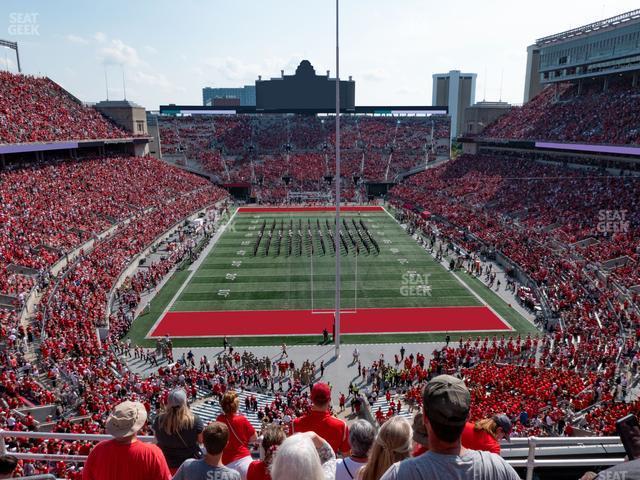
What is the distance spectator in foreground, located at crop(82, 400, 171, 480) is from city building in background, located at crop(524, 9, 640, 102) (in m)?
45.5

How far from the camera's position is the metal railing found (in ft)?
12.0

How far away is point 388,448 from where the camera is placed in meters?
2.71

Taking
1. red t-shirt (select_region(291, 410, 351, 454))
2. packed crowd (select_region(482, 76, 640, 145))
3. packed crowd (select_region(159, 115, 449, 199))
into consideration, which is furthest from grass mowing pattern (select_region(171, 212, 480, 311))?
red t-shirt (select_region(291, 410, 351, 454))

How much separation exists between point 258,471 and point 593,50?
166 feet

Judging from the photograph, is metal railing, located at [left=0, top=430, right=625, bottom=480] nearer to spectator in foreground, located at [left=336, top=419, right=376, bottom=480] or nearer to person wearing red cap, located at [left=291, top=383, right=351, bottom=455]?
person wearing red cap, located at [left=291, top=383, right=351, bottom=455]

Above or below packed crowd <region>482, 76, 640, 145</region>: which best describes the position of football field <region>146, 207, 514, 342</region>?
below

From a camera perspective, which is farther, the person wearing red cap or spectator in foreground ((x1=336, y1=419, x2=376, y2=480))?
the person wearing red cap

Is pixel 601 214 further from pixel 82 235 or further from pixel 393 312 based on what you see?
pixel 82 235

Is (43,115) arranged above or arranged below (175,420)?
above

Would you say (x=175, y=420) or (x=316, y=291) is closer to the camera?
(x=175, y=420)

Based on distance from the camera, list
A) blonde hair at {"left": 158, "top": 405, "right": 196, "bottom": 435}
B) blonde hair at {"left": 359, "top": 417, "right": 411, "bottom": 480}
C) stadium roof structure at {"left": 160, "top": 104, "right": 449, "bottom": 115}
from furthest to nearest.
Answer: stadium roof structure at {"left": 160, "top": 104, "right": 449, "bottom": 115} → blonde hair at {"left": 158, "top": 405, "right": 196, "bottom": 435} → blonde hair at {"left": 359, "top": 417, "right": 411, "bottom": 480}

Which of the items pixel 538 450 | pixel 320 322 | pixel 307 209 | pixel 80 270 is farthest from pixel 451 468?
pixel 307 209

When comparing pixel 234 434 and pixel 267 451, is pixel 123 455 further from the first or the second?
pixel 234 434

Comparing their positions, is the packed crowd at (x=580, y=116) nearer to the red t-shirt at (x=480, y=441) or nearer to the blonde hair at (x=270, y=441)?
the red t-shirt at (x=480, y=441)
